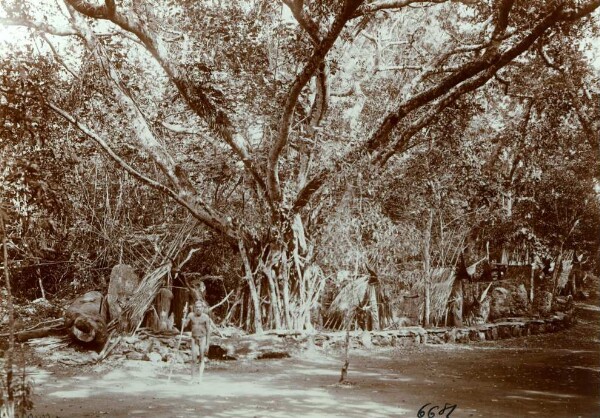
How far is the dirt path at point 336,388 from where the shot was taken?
6.30 metres

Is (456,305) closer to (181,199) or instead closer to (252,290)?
(252,290)

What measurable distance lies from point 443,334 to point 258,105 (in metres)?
7.27

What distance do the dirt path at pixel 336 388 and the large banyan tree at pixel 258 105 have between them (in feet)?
8.70

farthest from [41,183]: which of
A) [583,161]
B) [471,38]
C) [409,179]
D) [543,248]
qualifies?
[543,248]

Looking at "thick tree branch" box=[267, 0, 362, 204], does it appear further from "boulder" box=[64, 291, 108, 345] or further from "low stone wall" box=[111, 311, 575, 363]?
"boulder" box=[64, 291, 108, 345]

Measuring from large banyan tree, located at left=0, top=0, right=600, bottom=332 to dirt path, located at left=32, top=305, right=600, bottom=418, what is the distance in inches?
104

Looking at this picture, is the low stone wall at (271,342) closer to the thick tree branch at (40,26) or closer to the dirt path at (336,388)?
the dirt path at (336,388)

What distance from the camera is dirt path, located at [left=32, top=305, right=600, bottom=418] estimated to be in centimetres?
630

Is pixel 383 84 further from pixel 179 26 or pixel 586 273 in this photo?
pixel 586 273

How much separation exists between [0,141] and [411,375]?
6773mm

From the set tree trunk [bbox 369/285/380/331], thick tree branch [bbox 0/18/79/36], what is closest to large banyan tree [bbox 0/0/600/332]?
thick tree branch [bbox 0/18/79/36]

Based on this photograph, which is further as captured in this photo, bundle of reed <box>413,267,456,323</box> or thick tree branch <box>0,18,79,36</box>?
bundle of reed <box>413,267,456,323</box>

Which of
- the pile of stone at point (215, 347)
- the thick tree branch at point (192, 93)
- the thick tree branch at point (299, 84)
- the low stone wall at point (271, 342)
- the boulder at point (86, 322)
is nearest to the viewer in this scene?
the thick tree branch at point (299, 84)

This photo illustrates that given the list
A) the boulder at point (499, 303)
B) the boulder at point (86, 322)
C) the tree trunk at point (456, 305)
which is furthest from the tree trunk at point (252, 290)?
the boulder at point (499, 303)
